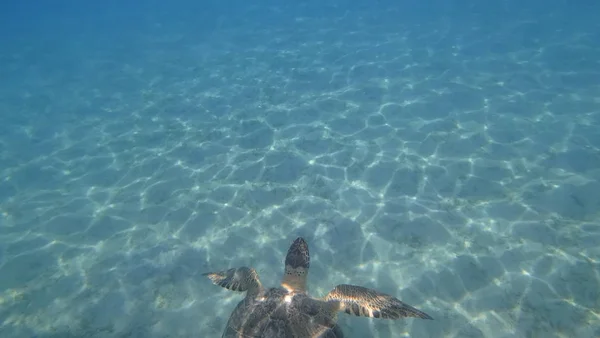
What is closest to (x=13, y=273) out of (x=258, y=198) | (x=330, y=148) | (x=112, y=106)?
(x=258, y=198)

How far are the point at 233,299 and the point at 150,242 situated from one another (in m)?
2.92

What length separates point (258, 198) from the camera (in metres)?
9.04

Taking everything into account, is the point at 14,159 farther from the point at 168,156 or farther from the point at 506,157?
the point at 506,157

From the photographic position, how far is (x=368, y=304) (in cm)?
507

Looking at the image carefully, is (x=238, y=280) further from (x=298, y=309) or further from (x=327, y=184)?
(x=327, y=184)

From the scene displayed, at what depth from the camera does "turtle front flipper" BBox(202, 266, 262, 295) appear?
558cm

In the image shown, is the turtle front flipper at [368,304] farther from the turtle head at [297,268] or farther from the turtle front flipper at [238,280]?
the turtle front flipper at [238,280]

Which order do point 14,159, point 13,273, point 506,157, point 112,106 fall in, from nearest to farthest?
point 13,273
point 506,157
point 14,159
point 112,106

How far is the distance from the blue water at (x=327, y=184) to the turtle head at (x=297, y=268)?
3.98 ft

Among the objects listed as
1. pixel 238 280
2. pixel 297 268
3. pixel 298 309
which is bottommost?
pixel 238 280

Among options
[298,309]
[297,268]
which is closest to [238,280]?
[297,268]

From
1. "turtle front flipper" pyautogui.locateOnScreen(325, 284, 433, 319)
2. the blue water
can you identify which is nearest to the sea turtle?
"turtle front flipper" pyautogui.locateOnScreen(325, 284, 433, 319)

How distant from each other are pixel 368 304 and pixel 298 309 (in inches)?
43.9

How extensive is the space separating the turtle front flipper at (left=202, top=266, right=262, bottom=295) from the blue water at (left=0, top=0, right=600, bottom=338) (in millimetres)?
Answer: 885
